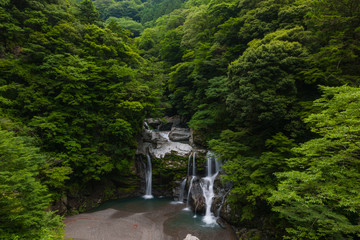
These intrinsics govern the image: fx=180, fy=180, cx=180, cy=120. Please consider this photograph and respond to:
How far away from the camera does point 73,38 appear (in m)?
14.9

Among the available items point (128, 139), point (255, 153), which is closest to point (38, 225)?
point (128, 139)

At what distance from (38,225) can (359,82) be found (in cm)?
1422

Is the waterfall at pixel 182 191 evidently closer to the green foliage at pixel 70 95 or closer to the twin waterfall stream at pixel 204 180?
the twin waterfall stream at pixel 204 180

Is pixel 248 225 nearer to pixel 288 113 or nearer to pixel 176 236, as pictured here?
pixel 176 236

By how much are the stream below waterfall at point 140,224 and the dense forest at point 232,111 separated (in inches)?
70.6

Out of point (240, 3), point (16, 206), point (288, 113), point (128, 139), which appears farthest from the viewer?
point (240, 3)

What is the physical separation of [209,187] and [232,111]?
671 cm

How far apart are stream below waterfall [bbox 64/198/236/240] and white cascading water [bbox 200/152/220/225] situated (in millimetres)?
Answer: 624

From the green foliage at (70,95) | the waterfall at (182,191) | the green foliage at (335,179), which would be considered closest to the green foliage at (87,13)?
the green foliage at (70,95)

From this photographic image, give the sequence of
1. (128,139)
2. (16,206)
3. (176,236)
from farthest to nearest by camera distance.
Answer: (128,139) < (176,236) < (16,206)

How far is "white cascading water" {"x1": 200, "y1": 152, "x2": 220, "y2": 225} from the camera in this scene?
12.7 m

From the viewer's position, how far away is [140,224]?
11.8m

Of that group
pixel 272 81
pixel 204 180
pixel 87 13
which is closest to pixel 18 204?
pixel 204 180

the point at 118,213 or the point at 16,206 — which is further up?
the point at 16,206
